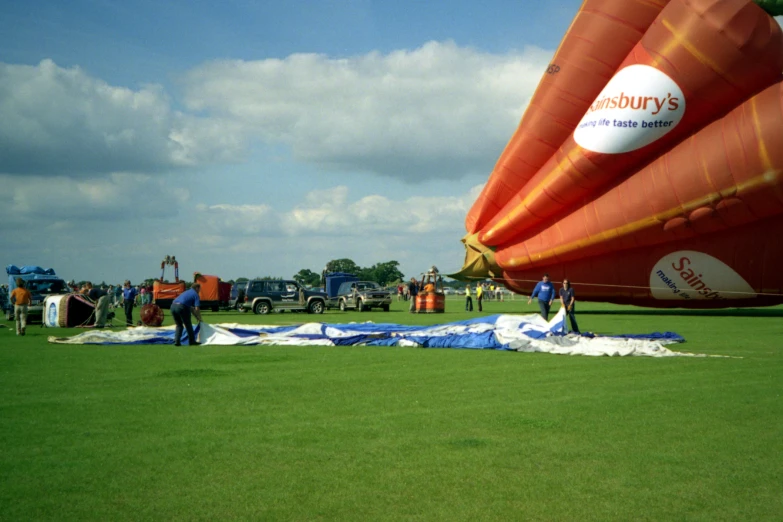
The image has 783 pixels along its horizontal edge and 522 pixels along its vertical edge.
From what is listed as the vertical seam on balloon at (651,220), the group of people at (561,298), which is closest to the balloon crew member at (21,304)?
the group of people at (561,298)

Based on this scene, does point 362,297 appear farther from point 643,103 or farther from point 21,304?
point 643,103

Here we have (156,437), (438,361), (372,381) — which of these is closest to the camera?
(156,437)

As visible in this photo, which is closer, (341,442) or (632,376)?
(341,442)

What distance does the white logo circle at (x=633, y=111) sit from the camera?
65.5 ft

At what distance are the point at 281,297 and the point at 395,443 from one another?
30.2 m

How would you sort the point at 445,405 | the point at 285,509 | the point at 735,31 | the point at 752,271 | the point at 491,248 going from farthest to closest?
1. the point at 491,248
2. the point at 752,271
3. the point at 735,31
4. the point at 445,405
5. the point at 285,509

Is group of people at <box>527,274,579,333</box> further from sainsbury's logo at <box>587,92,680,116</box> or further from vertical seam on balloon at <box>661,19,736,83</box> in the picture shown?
vertical seam on balloon at <box>661,19,736,83</box>

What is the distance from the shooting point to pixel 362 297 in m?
38.2

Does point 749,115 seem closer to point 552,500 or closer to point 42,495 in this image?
point 552,500

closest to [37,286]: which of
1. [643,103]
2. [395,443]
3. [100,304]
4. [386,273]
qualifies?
[100,304]

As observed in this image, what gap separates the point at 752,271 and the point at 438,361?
42.0 feet

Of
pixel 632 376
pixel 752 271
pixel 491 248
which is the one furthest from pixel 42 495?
pixel 491 248

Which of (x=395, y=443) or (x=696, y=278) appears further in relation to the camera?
(x=696, y=278)

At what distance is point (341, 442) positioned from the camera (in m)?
6.12
